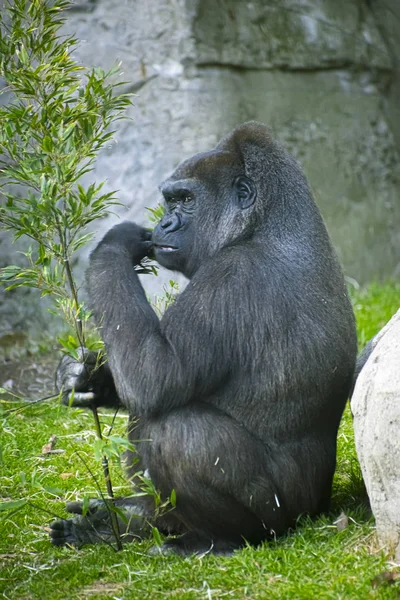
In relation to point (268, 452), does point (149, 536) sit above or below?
below

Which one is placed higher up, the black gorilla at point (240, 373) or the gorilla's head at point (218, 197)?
the gorilla's head at point (218, 197)

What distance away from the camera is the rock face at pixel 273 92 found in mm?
7098

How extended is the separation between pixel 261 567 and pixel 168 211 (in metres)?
1.61

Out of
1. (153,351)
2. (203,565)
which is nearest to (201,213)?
(153,351)

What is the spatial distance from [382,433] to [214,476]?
2.25ft

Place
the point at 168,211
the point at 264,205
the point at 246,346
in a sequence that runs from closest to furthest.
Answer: the point at 246,346 < the point at 264,205 < the point at 168,211

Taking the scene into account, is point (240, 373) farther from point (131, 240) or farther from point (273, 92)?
point (273, 92)

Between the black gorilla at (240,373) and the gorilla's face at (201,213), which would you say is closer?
the black gorilla at (240,373)

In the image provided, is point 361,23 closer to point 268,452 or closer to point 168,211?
point 168,211

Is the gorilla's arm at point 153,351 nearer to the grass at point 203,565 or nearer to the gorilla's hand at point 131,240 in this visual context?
the gorilla's hand at point 131,240

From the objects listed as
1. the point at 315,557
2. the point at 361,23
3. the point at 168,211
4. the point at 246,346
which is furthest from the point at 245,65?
the point at 315,557

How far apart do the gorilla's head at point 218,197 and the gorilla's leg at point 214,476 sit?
30.2 inches

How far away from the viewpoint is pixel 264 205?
368 centimetres

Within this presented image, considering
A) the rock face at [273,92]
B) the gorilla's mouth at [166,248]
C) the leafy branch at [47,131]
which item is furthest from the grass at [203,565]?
the rock face at [273,92]
